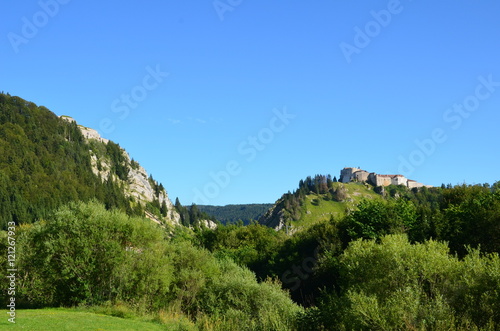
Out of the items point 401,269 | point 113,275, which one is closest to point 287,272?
point 113,275

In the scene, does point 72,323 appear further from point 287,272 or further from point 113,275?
point 287,272

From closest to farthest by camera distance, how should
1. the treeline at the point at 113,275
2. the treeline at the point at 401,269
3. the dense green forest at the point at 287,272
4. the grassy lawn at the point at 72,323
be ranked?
the treeline at the point at 401,269
the dense green forest at the point at 287,272
the grassy lawn at the point at 72,323
the treeline at the point at 113,275

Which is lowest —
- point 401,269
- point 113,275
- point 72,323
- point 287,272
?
point 72,323

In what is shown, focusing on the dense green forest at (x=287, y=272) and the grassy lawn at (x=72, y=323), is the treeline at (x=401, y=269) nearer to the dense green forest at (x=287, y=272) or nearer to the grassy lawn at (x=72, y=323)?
the dense green forest at (x=287, y=272)

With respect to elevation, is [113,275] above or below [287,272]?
above

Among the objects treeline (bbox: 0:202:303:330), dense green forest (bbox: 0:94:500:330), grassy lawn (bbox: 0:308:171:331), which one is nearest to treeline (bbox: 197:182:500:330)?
dense green forest (bbox: 0:94:500:330)

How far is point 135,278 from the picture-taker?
147ft

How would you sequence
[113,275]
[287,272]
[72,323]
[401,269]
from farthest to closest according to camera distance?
[287,272], [113,275], [72,323], [401,269]

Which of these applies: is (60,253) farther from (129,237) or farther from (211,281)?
(211,281)

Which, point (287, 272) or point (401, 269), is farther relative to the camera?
point (287, 272)

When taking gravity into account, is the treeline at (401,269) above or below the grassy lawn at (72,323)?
above

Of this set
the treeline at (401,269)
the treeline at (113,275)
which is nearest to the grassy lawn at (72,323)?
the treeline at (113,275)

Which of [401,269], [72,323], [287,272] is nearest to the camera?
[401,269]

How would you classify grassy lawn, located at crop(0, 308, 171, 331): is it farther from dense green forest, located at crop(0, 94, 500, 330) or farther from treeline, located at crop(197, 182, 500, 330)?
treeline, located at crop(197, 182, 500, 330)
